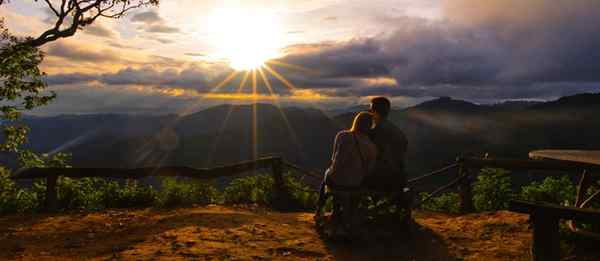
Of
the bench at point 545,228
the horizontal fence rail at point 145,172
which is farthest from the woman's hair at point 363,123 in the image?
the horizontal fence rail at point 145,172

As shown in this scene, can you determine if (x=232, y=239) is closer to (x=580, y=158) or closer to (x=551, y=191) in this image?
(x=580, y=158)

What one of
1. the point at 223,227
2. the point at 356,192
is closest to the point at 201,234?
the point at 223,227

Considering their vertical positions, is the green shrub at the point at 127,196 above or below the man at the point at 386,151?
below

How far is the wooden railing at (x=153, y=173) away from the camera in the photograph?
37.6ft

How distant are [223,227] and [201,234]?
67 cm

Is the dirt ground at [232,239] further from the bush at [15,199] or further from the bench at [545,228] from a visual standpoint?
the bench at [545,228]

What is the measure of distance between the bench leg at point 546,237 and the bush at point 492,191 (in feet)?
25.2

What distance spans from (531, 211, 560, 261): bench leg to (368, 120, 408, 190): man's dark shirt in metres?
3.59

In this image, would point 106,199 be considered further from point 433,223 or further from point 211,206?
point 433,223

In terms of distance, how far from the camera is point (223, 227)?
9.12 meters

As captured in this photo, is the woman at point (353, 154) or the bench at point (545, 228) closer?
the bench at point (545, 228)

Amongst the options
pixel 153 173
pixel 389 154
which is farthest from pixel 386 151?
pixel 153 173

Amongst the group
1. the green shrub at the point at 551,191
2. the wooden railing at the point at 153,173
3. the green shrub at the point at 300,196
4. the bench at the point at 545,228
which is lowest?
the green shrub at the point at 300,196

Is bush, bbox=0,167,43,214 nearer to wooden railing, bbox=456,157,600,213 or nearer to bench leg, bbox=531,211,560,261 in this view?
wooden railing, bbox=456,157,600,213
